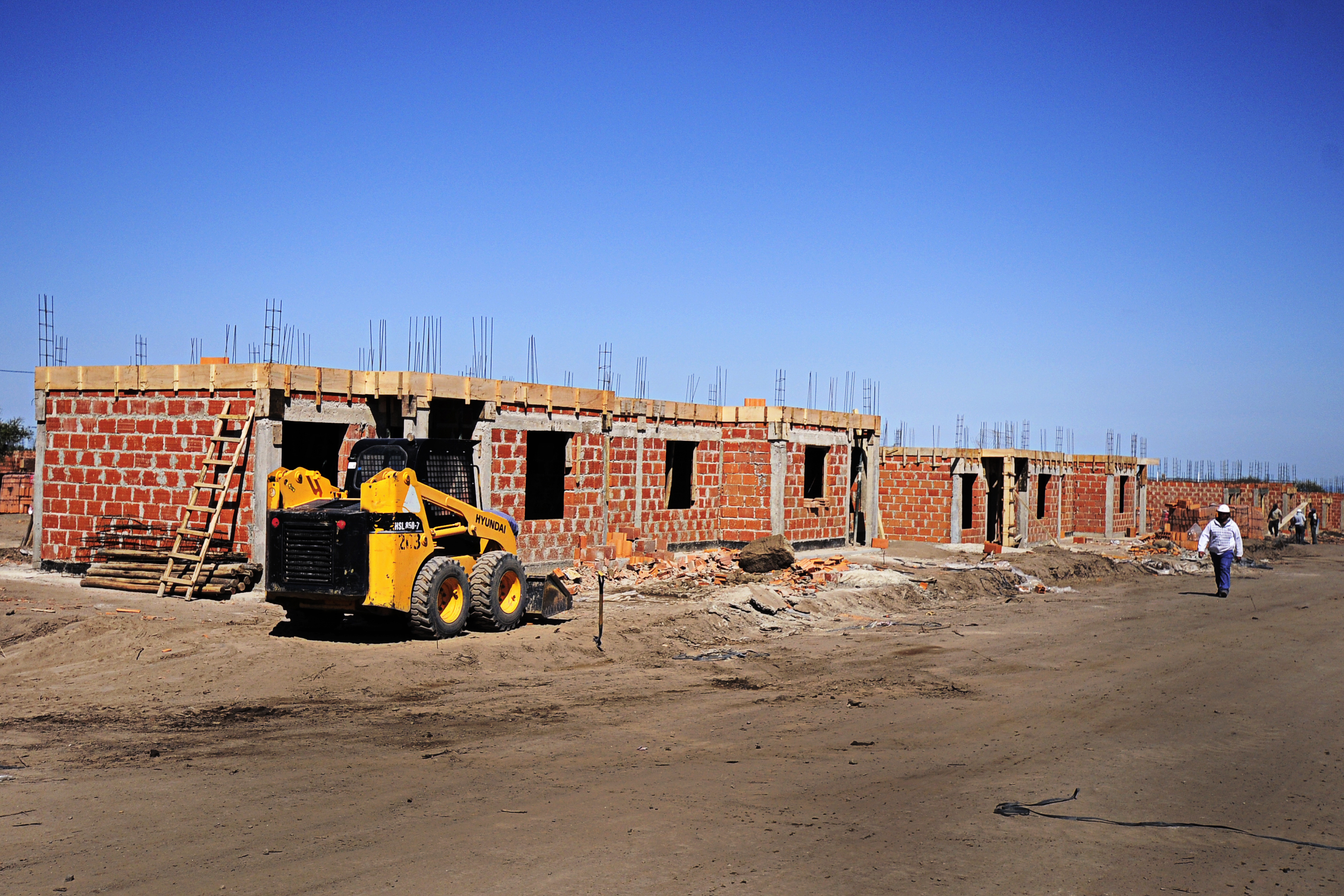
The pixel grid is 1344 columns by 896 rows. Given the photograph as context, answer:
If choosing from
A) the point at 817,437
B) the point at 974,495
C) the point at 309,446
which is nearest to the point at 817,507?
the point at 817,437

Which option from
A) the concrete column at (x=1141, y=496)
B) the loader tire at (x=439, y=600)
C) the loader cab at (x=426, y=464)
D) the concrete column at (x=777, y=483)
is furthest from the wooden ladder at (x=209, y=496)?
the concrete column at (x=1141, y=496)

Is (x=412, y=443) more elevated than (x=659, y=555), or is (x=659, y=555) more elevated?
(x=412, y=443)

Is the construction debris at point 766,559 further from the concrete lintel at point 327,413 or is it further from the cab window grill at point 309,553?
the cab window grill at point 309,553

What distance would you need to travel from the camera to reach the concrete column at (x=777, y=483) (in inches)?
973

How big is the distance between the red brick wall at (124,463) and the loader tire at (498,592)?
4638 millimetres

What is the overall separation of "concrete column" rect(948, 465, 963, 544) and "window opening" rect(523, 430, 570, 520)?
41.7 ft

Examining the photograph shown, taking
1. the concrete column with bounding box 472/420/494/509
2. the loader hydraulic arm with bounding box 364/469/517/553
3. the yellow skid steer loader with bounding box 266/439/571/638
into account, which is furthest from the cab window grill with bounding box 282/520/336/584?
the concrete column with bounding box 472/420/494/509

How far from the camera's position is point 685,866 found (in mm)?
5750

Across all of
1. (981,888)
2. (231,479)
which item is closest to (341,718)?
(981,888)

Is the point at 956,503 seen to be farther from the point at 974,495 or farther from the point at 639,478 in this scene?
the point at 639,478

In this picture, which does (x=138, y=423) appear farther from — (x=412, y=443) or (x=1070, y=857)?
(x=1070, y=857)

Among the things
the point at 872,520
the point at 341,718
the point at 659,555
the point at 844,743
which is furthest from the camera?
the point at 872,520

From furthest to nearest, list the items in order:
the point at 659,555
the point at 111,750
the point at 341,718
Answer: the point at 659,555, the point at 341,718, the point at 111,750

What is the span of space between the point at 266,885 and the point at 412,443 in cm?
821
